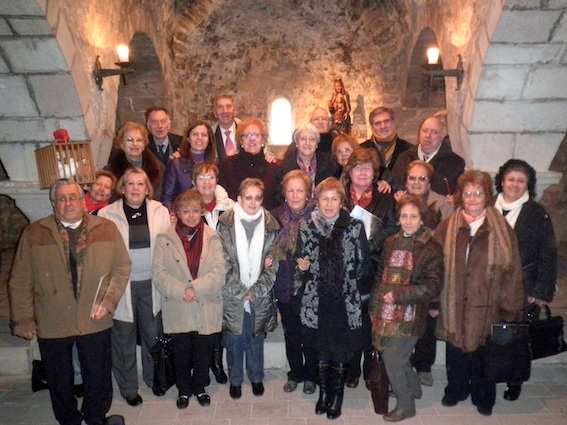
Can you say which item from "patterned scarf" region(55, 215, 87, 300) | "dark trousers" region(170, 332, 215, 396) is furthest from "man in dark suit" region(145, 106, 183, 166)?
"dark trousers" region(170, 332, 215, 396)

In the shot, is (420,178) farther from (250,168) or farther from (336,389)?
(336,389)

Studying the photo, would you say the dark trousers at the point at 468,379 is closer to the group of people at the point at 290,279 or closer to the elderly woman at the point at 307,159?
the group of people at the point at 290,279

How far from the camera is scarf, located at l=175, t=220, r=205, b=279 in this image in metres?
2.97

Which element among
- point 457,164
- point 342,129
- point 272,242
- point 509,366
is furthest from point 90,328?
point 342,129

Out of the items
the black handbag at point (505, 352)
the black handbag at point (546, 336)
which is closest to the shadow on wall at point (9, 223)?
the black handbag at point (505, 352)

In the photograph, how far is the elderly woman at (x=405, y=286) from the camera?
2.80 meters

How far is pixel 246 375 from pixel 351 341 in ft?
3.53

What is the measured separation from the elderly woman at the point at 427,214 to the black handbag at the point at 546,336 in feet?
2.02

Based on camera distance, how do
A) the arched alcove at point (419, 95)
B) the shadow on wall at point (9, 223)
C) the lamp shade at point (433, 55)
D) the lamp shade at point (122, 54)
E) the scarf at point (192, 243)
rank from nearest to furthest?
1. the scarf at point (192, 243)
2. the lamp shade at point (122, 54)
3. the lamp shade at point (433, 55)
4. the shadow on wall at point (9, 223)
5. the arched alcove at point (419, 95)

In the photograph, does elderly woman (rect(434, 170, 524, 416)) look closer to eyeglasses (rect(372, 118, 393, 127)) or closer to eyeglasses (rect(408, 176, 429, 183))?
eyeglasses (rect(408, 176, 429, 183))

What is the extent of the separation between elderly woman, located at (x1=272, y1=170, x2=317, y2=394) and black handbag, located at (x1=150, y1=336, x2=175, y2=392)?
2.55 feet

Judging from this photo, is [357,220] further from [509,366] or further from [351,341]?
[509,366]

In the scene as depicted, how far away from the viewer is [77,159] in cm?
348

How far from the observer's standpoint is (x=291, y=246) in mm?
2984
